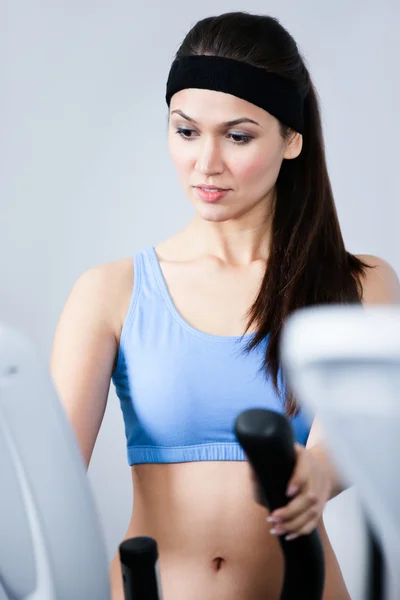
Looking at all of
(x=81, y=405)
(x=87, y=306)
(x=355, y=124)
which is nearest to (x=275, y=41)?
(x=87, y=306)

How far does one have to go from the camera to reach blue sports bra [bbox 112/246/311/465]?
4.31 feet

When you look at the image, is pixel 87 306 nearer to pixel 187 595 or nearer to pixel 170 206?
pixel 187 595

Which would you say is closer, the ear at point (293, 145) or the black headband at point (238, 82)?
the black headband at point (238, 82)

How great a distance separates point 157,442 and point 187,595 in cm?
22

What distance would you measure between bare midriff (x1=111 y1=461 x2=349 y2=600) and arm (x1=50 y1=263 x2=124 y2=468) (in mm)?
126

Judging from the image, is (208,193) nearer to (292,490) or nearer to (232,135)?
(232,135)

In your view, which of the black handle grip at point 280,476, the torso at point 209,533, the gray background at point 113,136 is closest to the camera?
the black handle grip at point 280,476

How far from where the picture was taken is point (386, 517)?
1.64 ft

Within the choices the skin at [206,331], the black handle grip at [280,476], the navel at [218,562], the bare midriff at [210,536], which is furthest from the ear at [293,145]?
the black handle grip at [280,476]

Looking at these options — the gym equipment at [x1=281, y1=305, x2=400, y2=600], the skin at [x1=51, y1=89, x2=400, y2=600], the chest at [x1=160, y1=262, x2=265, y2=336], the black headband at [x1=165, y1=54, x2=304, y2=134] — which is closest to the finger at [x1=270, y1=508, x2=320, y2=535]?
the gym equipment at [x1=281, y1=305, x2=400, y2=600]

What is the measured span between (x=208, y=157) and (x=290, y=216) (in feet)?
0.82

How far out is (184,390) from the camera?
1326mm

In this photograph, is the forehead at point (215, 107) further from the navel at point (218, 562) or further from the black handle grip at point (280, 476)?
the black handle grip at point (280, 476)

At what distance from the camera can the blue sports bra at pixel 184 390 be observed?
1313 millimetres
